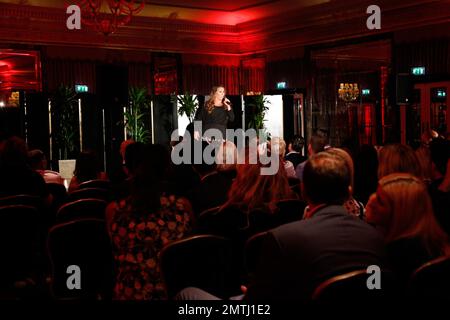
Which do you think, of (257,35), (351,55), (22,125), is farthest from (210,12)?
(22,125)

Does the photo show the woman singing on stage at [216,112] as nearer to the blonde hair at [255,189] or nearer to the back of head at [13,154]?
the back of head at [13,154]

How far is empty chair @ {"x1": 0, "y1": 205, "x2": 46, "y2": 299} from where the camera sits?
4367 millimetres

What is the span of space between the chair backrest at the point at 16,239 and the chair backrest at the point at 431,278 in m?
2.97

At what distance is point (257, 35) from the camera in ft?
47.3

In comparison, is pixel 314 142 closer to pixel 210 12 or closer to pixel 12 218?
pixel 12 218

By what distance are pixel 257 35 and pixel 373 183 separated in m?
9.79

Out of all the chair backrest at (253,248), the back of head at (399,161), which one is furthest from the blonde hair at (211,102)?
the chair backrest at (253,248)

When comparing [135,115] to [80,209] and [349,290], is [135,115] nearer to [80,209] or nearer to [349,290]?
[80,209]

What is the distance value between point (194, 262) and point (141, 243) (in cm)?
40

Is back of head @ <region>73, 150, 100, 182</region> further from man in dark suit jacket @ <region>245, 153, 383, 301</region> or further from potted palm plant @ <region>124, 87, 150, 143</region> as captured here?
potted palm plant @ <region>124, 87, 150, 143</region>

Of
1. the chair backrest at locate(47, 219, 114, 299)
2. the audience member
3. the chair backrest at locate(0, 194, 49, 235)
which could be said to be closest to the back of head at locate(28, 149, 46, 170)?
the audience member

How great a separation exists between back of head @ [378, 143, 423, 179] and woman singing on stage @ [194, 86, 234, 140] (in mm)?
7974

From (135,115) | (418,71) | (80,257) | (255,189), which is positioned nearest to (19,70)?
(135,115)

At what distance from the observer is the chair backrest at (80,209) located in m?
4.55
